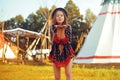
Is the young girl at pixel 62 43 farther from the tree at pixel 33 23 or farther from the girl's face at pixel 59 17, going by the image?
the tree at pixel 33 23

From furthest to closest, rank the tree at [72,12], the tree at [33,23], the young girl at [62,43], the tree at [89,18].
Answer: the tree at [89,18] → the tree at [33,23] → the tree at [72,12] → the young girl at [62,43]

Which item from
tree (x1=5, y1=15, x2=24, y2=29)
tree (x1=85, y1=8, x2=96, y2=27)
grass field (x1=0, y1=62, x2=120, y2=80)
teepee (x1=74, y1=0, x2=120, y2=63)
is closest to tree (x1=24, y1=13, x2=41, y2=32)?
tree (x1=5, y1=15, x2=24, y2=29)

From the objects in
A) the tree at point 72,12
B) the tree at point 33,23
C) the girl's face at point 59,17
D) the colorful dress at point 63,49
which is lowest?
the colorful dress at point 63,49

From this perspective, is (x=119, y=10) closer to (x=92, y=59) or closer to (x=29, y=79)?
(x=92, y=59)

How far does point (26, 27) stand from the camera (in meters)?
17.1

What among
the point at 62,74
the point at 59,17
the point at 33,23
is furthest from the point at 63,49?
the point at 33,23

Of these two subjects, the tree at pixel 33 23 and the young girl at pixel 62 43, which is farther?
the tree at pixel 33 23

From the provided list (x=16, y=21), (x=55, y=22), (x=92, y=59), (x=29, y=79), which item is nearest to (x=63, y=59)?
(x=55, y=22)

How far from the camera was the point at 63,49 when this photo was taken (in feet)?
10.4

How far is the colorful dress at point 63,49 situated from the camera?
10.3ft

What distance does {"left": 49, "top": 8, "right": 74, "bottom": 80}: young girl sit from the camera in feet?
10.3

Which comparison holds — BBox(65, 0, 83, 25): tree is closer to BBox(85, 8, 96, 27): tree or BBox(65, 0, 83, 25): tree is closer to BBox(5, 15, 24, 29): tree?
BBox(5, 15, 24, 29): tree

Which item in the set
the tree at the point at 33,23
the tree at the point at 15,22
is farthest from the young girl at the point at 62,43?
the tree at the point at 33,23

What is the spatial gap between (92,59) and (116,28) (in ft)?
4.71
